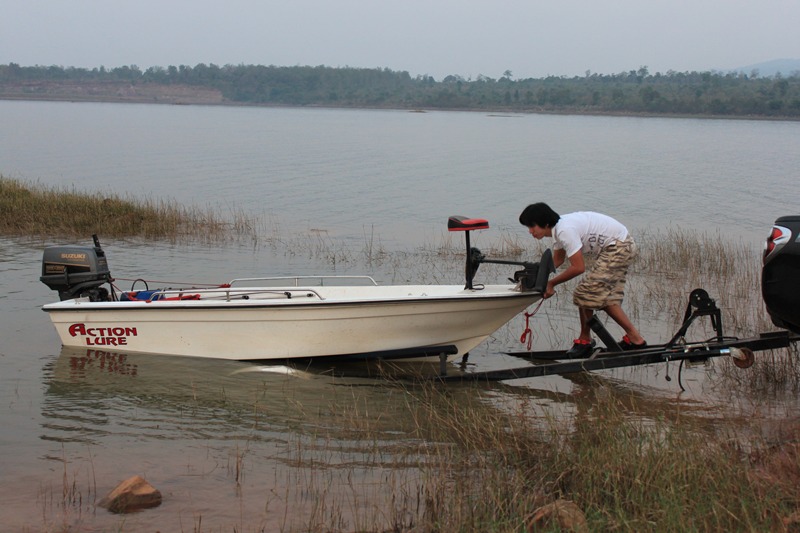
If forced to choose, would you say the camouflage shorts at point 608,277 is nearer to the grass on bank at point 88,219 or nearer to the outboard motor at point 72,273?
the outboard motor at point 72,273

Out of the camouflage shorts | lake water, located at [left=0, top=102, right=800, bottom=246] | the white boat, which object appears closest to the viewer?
the camouflage shorts

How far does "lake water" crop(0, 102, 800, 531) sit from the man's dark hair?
165cm

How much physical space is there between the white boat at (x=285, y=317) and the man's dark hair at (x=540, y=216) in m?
0.28

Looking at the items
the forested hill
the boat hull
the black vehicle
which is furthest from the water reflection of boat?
the forested hill

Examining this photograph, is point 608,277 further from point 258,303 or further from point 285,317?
point 258,303

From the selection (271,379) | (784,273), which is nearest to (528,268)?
(784,273)

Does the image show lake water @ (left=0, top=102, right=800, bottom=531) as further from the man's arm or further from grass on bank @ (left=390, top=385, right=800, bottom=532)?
the man's arm

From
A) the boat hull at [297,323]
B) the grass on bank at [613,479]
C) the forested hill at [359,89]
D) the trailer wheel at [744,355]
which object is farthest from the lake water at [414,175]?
the forested hill at [359,89]

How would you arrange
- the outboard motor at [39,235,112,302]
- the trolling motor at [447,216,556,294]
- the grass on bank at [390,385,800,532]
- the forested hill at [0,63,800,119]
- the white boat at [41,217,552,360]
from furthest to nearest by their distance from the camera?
the forested hill at [0,63,800,119] → the outboard motor at [39,235,112,302] → the white boat at [41,217,552,360] → the trolling motor at [447,216,556,294] → the grass on bank at [390,385,800,532]

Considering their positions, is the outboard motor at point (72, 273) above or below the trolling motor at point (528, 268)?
below

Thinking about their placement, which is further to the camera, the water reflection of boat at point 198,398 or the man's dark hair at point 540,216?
the man's dark hair at point 540,216

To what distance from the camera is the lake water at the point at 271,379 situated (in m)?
5.89

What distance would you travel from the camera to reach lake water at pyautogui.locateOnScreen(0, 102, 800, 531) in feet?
19.3

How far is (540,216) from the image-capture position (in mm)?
7488
